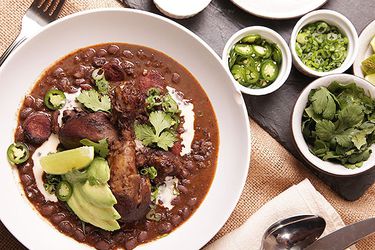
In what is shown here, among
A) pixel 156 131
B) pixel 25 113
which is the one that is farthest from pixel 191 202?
pixel 25 113

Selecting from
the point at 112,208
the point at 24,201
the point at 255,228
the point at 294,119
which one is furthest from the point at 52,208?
the point at 294,119

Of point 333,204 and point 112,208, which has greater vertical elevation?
point 112,208

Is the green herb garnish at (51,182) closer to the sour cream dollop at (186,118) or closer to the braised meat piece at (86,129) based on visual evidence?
the braised meat piece at (86,129)

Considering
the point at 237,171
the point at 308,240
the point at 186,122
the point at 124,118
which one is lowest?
the point at 308,240

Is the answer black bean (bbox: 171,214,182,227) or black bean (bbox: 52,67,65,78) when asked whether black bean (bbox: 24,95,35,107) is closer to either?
black bean (bbox: 52,67,65,78)

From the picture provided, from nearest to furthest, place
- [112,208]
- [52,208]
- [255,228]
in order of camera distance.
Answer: [112,208] → [52,208] → [255,228]

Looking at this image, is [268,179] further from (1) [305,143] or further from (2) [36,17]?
(2) [36,17]

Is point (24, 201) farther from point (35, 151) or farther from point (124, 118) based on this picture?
point (124, 118)
